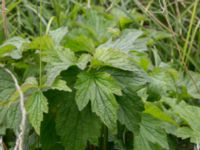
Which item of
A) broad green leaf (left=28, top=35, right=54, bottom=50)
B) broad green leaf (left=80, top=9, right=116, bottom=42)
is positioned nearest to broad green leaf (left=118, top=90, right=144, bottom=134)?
broad green leaf (left=28, top=35, right=54, bottom=50)

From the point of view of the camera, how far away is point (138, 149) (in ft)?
4.64

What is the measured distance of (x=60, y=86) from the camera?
1.26 meters

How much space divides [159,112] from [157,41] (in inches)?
30.1

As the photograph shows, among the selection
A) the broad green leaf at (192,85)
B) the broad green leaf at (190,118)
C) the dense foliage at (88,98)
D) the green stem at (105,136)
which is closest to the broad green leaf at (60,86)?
the dense foliage at (88,98)

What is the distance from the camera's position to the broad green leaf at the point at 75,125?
4.31ft

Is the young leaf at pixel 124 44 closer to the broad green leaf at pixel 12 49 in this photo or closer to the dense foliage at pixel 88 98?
the dense foliage at pixel 88 98

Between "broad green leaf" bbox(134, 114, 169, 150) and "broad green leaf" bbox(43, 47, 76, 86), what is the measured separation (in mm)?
283

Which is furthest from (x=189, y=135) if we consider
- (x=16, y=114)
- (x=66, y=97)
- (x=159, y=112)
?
(x=16, y=114)

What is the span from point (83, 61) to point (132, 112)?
7.2 inches

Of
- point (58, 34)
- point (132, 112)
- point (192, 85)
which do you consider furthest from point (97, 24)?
point (132, 112)

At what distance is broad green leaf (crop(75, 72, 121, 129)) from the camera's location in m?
1.26

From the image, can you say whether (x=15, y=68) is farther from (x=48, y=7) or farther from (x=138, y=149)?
(x=48, y=7)

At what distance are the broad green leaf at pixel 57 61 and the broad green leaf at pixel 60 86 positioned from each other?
1 cm

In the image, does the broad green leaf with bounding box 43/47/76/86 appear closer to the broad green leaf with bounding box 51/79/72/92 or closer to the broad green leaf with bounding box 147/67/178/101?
the broad green leaf with bounding box 51/79/72/92
